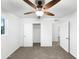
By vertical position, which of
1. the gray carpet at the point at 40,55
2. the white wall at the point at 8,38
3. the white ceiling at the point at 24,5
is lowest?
the gray carpet at the point at 40,55

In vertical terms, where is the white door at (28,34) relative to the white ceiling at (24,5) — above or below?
below

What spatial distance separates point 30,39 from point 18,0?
509 cm

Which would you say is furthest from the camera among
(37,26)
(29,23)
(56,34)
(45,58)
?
(56,34)

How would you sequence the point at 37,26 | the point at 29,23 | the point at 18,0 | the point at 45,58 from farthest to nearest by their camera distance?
the point at 37,26, the point at 29,23, the point at 45,58, the point at 18,0

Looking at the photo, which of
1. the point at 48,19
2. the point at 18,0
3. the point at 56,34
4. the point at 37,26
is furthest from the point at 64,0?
the point at 56,34

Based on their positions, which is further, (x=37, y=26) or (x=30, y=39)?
(x=37, y=26)

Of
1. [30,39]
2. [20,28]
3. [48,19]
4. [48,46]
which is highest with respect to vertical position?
[48,19]

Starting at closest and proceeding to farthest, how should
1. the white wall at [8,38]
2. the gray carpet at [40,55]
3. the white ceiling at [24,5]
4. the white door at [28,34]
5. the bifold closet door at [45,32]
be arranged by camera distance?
the white ceiling at [24,5], the white wall at [8,38], the gray carpet at [40,55], the white door at [28,34], the bifold closet door at [45,32]

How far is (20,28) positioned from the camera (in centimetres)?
784

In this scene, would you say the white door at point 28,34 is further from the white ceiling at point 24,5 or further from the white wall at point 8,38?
the white ceiling at point 24,5

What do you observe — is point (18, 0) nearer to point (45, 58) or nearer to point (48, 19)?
point (45, 58)

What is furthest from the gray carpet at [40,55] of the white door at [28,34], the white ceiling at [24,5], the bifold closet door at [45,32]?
the white ceiling at [24,5]

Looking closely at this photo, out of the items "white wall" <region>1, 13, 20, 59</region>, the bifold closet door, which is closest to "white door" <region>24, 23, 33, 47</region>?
the bifold closet door

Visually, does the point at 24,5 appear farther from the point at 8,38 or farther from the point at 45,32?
the point at 45,32
